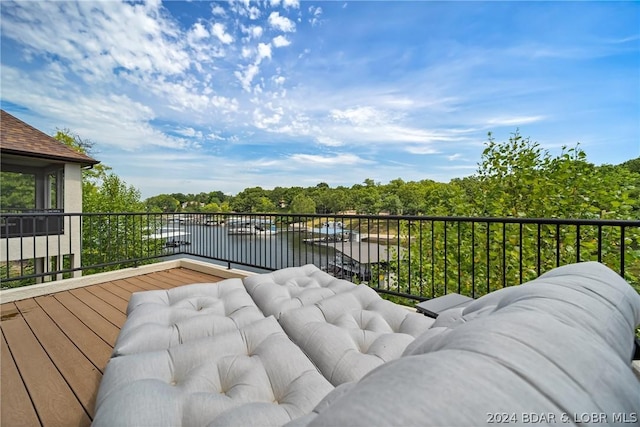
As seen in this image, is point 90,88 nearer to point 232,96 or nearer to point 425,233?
point 232,96

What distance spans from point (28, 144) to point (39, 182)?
1.31 metres

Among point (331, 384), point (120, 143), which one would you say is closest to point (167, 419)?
point (331, 384)

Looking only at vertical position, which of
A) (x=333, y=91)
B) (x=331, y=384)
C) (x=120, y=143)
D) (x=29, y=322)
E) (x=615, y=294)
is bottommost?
(x=29, y=322)

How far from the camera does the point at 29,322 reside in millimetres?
2426

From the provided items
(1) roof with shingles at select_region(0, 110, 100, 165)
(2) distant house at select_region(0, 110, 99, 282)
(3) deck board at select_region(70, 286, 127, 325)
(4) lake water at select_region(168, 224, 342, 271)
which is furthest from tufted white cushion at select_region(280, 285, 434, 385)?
(1) roof with shingles at select_region(0, 110, 100, 165)

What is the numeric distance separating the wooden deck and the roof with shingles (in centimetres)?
697

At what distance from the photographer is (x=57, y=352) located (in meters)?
1.91

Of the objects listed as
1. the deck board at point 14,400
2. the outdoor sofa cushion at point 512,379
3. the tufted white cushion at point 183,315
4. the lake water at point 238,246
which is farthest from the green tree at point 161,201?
the outdoor sofa cushion at point 512,379

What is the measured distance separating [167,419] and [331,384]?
51 cm

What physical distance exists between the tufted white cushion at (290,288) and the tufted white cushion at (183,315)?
2.7 inches

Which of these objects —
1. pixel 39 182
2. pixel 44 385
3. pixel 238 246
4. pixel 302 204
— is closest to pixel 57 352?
pixel 44 385

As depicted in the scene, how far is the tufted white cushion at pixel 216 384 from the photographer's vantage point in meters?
0.77

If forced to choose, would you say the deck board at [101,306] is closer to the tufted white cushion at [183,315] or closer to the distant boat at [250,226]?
the tufted white cushion at [183,315]

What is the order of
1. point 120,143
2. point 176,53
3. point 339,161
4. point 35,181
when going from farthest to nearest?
point 339,161
point 120,143
point 35,181
point 176,53
